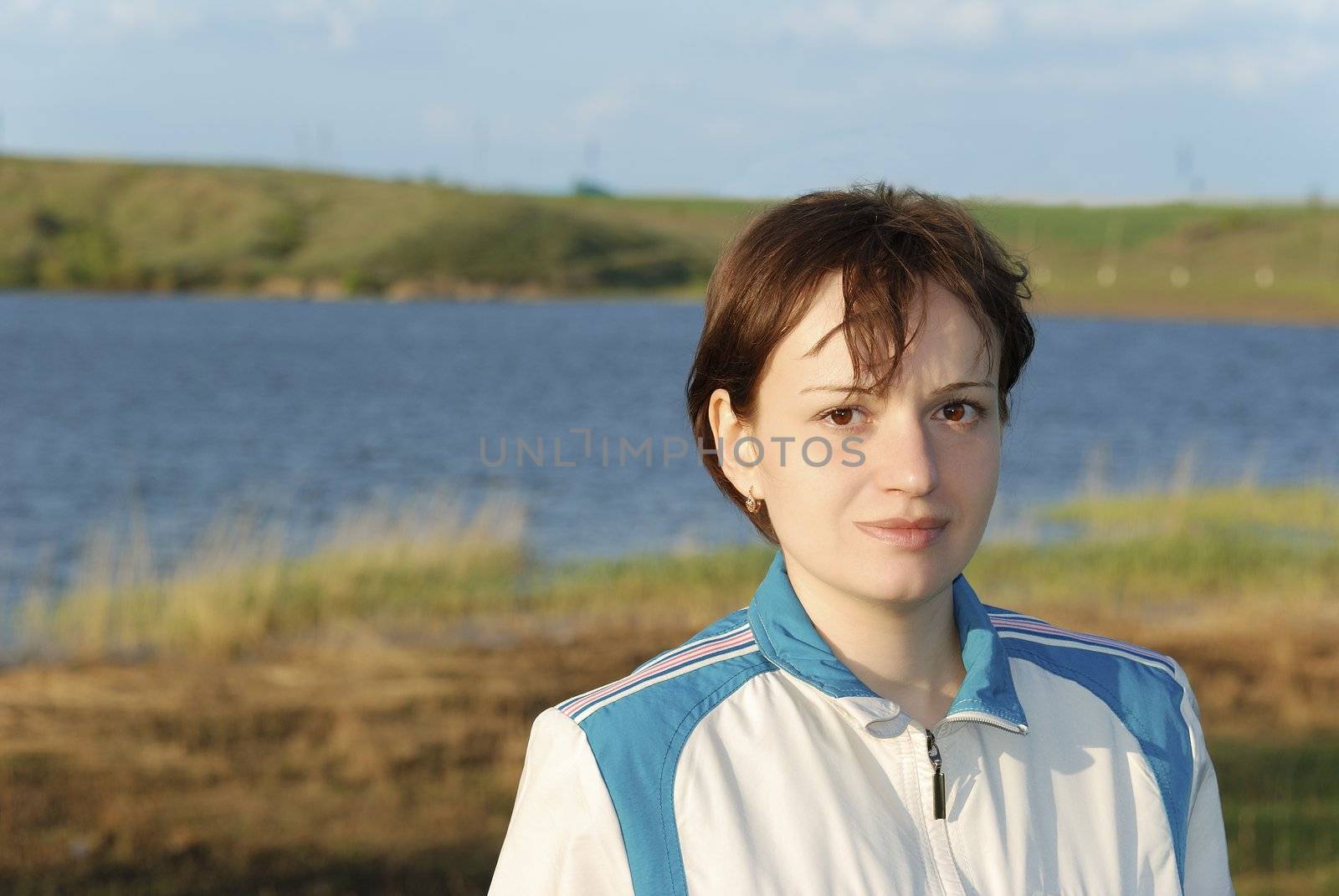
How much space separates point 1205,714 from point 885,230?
20.8ft

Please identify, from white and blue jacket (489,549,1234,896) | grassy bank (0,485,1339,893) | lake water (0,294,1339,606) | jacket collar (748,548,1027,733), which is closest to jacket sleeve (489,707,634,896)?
white and blue jacket (489,549,1234,896)

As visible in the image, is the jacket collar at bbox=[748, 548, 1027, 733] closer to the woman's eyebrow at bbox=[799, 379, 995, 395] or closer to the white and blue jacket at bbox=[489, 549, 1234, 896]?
the white and blue jacket at bbox=[489, 549, 1234, 896]

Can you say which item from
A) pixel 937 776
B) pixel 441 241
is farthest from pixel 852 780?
pixel 441 241

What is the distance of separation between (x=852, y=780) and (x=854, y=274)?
1.93 feet

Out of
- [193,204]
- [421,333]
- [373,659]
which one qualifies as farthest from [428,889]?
[193,204]

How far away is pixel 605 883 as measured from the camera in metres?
1.47

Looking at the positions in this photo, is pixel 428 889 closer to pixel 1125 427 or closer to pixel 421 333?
pixel 1125 427

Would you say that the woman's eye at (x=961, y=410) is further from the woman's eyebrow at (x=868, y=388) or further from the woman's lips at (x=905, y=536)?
the woman's lips at (x=905, y=536)

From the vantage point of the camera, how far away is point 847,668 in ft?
5.21

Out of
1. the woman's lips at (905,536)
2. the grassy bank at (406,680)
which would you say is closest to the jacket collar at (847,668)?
the woman's lips at (905,536)

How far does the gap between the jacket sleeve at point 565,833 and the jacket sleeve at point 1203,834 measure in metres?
0.73

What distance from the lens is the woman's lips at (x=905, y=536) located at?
1608 mm

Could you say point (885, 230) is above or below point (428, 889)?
above

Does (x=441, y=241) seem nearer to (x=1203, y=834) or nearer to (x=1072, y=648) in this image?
(x=1072, y=648)
